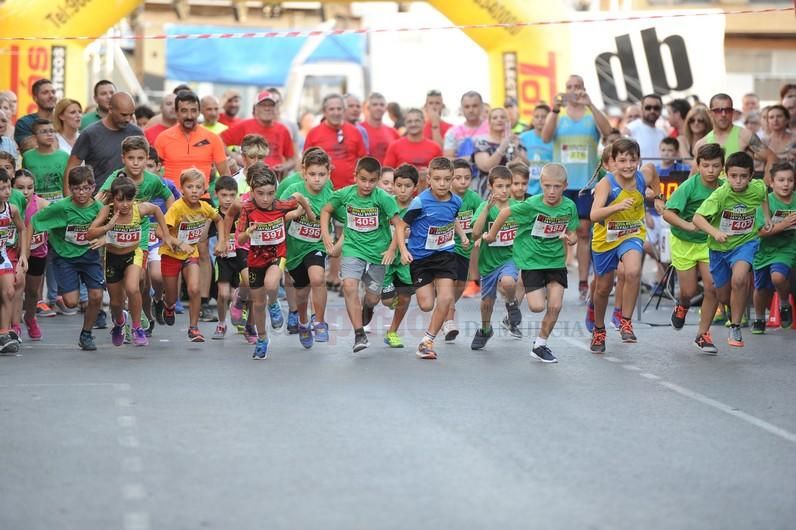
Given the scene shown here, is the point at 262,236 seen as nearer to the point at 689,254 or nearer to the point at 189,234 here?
the point at 189,234

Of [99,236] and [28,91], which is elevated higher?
[28,91]

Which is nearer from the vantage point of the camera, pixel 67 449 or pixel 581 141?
pixel 67 449

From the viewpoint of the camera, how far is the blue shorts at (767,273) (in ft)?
42.6

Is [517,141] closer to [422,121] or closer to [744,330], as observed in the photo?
[422,121]

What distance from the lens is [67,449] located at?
7.53 metres

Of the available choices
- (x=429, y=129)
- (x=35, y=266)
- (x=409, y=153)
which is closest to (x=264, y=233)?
(x=35, y=266)

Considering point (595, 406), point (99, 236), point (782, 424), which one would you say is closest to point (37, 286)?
point (99, 236)

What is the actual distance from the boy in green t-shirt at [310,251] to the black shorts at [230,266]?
0.65m

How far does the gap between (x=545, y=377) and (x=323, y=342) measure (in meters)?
2.67

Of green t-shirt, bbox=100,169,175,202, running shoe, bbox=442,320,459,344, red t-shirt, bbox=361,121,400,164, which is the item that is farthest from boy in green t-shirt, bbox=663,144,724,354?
red t-shirt, bbox=361,121,400,164

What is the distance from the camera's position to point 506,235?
12539 millimetres

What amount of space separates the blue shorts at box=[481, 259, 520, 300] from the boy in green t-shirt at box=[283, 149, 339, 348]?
1399 millimetres

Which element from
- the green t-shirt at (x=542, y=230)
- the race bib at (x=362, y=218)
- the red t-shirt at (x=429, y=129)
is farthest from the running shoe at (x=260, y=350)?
the red t-shirt at (x=429, y=129)

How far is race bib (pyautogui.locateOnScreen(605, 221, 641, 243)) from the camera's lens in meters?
12.0
